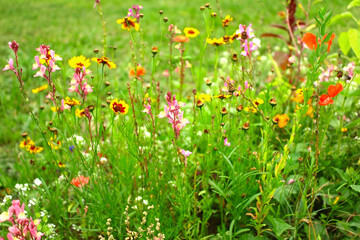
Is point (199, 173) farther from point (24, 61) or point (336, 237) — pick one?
point (24, 61)

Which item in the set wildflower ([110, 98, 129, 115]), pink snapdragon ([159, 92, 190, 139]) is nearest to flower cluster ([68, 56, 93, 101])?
wildflower ([110, 98, 129, 115])

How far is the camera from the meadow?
1199 mm

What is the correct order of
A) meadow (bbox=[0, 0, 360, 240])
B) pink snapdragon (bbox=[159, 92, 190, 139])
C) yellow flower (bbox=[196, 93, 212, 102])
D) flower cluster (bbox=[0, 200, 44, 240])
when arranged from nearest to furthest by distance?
flower cluster (bbox=[0, 200, 44, 240]), pink snapdragon (bbox=[159, 92, 190, 139]), meadow (bbox=[0, 0, 360, 240]), yellow flower (bbox=[196, 93, 212, 102])

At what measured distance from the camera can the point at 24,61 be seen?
335 centimetres

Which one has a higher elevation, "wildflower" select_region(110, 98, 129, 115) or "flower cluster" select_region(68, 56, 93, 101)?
"flower cluster" select_region(68, 56, 93, 101)

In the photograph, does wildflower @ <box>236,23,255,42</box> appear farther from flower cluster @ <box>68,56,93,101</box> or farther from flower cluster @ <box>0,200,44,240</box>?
flower cluster @ <box>0,200,44,240</box>

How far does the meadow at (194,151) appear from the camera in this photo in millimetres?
1199

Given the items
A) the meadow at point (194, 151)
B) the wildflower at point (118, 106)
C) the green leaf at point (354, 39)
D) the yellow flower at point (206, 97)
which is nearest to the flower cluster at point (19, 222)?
the meadow at point (194, 151)

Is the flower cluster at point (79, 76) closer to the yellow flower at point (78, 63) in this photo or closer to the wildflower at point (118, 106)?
the yellow flower at point (78, 63)

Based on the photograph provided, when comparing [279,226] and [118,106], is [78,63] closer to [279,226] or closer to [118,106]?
[118,106]

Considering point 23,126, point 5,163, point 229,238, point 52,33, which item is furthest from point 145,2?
point 229,238

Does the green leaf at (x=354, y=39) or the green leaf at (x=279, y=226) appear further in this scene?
the green leaf at (x=354, y=39)

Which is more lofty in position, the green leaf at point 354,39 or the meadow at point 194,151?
the green leaf at point 354,39

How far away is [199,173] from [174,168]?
5.8 inches
